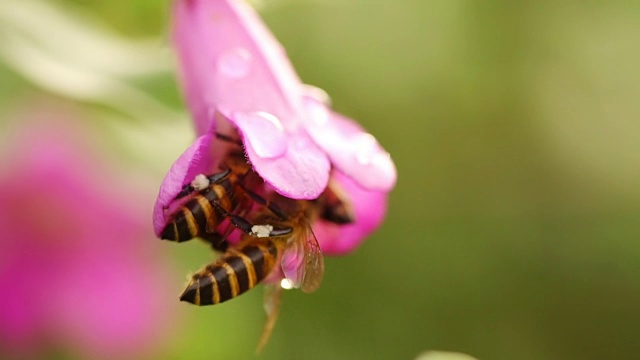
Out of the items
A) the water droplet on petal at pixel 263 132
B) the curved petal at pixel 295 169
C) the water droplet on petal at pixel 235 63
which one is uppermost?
the water droplet on petal at pixel 235 63

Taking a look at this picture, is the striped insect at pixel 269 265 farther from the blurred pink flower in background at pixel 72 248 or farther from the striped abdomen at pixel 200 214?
the blurred pink flower in background at pixel 72 248

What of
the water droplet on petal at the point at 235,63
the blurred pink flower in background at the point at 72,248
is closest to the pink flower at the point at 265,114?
the water droplet on petal at the point at 235,63

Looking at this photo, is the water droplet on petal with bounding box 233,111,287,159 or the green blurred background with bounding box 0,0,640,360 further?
the green blurred background with bounding box 0,0,640,360

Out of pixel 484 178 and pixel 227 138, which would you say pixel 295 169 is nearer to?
pixel 227 138

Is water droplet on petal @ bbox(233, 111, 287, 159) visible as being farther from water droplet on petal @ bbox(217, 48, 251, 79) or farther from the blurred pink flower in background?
the blurred pink flower in background

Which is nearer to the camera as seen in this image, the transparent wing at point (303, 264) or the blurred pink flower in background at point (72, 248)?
the transparent wing at point (303, 264)

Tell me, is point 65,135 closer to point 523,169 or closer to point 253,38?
point 253,38

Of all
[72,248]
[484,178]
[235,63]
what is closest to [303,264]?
[235,63]

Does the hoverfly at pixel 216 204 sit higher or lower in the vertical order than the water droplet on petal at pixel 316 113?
lower

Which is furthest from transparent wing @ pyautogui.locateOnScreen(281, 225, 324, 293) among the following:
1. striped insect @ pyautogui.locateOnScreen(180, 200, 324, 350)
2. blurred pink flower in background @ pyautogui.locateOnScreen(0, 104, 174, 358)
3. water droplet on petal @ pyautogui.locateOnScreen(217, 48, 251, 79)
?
blurred pink flower in background @ pyautogui.locateOnScreen(0, 104, 174, 358)
